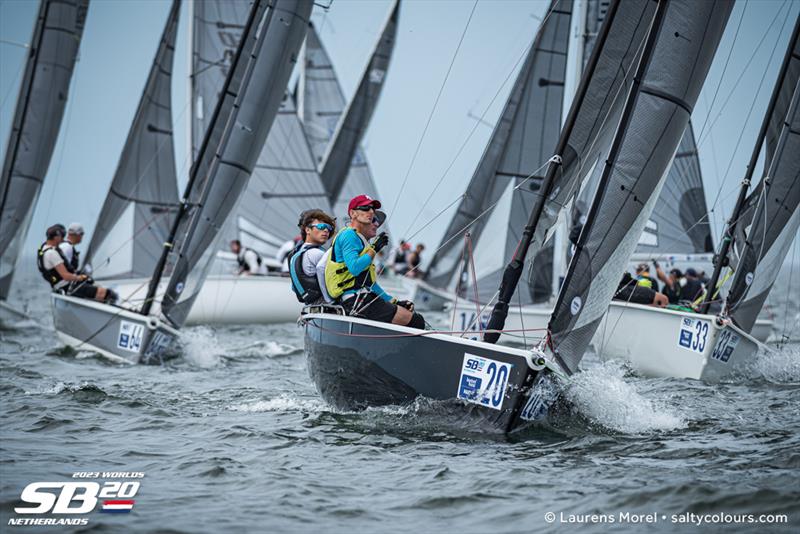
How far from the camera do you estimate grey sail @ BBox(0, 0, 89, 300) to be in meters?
14.6

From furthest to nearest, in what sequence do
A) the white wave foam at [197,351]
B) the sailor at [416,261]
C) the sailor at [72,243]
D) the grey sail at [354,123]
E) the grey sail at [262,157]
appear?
the grey sail at [354,123] < the sailor at [416,261] < the grey sail at [262,157] < the sailor at [72,243] < the white wave foam at [197,351]

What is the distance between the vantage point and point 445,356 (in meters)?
5.44

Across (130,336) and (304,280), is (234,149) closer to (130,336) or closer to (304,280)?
(130,336)

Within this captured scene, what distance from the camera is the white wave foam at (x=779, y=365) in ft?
29.1

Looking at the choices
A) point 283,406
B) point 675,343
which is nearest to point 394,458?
point 283,406

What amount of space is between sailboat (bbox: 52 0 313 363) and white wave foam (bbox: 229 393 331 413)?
3377mm

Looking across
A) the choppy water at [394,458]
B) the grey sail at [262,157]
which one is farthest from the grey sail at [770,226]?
the grey sail at [262,157]

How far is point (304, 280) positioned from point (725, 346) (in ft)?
15.1

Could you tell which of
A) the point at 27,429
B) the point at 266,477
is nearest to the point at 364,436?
the point at 266,477

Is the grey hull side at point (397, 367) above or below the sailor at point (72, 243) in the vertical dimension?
above

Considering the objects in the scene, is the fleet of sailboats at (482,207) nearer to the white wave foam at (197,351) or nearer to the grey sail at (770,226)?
the grey sail at (770,226)

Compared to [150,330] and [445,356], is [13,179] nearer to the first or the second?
[150,330]

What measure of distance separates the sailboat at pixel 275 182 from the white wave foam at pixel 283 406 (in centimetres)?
713

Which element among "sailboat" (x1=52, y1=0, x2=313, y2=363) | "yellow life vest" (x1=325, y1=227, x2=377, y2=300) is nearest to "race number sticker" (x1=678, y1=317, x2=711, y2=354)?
"yellow life vest" (x1=325, y1=227, x2=377, y2=300)
